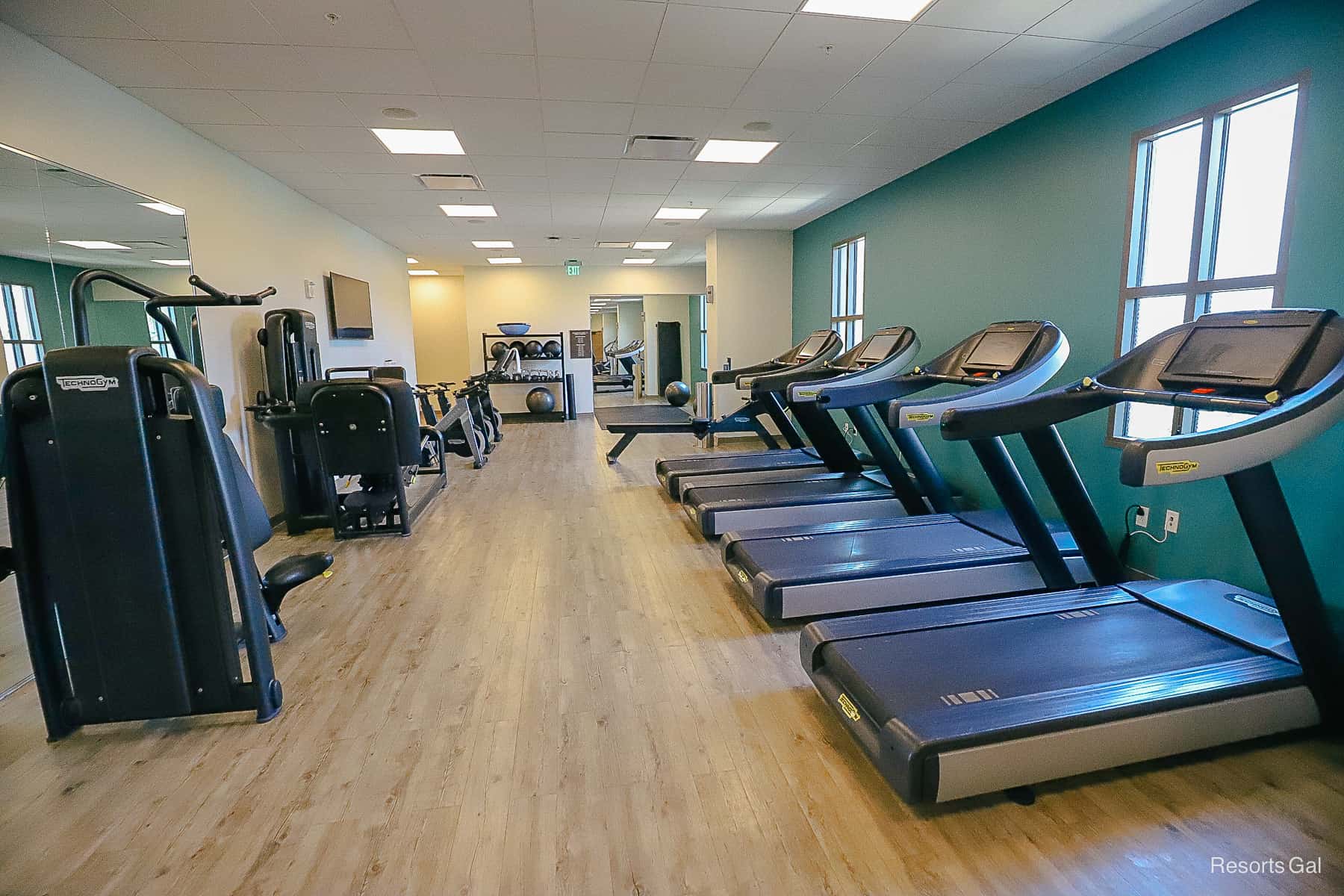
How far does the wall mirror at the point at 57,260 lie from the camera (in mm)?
2539

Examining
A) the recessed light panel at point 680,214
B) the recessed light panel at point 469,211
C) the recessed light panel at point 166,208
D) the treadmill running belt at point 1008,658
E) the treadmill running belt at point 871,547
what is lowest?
the treadmill running belt at point 871,547

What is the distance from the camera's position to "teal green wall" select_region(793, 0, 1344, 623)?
2.50 metres

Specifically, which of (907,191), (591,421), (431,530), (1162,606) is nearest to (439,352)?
(591,421)

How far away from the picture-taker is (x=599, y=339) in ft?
72.4

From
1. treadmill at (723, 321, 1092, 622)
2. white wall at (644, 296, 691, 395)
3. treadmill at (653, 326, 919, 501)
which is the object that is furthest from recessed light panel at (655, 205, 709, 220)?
Result: white wall at (644, 296, 691, 395)

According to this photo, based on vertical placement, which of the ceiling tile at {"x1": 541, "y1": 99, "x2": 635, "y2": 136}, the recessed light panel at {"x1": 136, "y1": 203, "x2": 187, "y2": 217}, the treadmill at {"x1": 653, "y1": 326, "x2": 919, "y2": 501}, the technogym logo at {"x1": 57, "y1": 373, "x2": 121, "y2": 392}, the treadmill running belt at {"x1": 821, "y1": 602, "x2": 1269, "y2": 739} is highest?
the ceiling tile at {"x1": 541, "y1": 99, "x2": 635, "y2": 136}

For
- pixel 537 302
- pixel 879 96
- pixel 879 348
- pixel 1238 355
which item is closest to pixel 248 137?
pixel 879 96

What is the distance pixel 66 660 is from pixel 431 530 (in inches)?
99.1

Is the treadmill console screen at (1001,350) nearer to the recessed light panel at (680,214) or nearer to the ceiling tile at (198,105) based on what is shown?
the recessed light panel at (680,214)

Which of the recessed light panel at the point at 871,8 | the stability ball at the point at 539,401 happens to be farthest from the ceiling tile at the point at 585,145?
the stability ball at the point at 539,401

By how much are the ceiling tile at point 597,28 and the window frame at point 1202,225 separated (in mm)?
2570

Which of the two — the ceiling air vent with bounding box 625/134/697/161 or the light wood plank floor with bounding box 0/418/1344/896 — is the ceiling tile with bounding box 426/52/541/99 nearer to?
the ceiling air vent with bounding box 625/134/697/161

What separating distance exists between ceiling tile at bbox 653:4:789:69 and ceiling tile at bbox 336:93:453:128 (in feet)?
4.64

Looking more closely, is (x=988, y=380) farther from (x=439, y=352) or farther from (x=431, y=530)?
(x=439, y=352)
